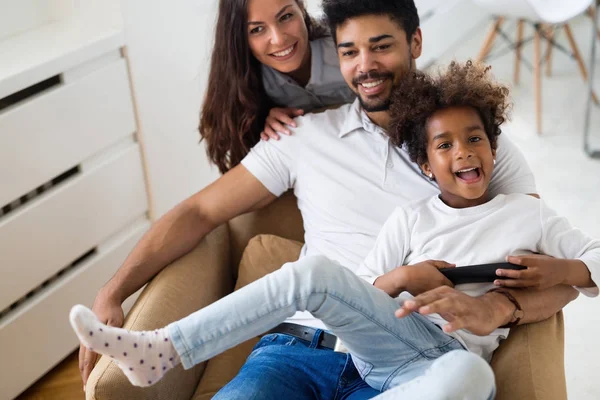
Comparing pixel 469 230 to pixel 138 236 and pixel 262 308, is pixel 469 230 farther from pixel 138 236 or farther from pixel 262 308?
pixel 138 236

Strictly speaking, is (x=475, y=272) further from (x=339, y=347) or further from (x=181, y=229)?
(x=181, y=229)

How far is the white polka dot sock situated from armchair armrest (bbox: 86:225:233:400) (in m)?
0.16

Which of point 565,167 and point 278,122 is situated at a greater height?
point 278,122

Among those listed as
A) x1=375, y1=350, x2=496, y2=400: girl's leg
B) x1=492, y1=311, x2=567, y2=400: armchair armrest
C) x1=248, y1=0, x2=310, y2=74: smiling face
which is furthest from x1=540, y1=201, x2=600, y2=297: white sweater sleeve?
x1=248, y1=0, x2=310, y2=74: smiling face

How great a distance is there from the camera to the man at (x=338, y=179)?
1763mm

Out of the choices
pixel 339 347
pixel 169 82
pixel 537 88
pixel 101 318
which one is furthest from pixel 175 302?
pixel 537 88

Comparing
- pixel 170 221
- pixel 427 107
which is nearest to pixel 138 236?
pixel 170 221

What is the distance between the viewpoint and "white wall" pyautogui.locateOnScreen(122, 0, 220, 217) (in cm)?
254

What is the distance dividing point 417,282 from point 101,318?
27.3 inches

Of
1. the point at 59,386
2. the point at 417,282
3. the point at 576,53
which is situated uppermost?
the point at 417,282

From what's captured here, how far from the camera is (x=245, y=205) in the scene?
6.38 ft

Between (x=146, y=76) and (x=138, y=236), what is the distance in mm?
540

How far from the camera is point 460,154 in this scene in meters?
1.63

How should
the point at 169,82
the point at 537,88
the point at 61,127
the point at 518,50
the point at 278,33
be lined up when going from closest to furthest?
the point at 278,33 < the point at 61,127 < the point at 169,82 < the point at 537,88 < the point at 518,50
